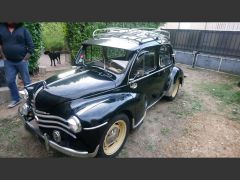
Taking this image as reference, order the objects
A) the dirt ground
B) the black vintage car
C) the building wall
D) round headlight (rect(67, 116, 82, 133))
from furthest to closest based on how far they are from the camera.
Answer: the building wall, the dirt ground, the black vintage car, round headlight (rect(67, 116, 82, 133))

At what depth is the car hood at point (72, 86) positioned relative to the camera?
10.0 feet

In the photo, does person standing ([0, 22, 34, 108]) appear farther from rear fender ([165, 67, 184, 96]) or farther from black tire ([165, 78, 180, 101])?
black tire ([165, 78, 180, 101])

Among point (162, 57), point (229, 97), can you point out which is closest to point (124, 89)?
point (162, 57)

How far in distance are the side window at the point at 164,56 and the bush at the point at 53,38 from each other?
19.5ft

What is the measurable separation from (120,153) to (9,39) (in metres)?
3.60

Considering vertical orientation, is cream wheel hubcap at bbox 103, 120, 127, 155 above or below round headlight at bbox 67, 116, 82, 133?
below

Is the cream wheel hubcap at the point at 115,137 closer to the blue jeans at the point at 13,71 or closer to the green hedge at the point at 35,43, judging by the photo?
the blue jeans at the point at 13,71

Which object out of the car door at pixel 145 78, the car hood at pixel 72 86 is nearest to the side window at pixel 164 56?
the car door at pixel 145 78

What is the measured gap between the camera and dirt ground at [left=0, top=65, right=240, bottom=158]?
3648mm

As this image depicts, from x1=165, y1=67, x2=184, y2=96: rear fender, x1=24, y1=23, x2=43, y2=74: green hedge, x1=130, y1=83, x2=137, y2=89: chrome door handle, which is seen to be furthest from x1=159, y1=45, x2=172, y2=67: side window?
x1=24, y1=23, x2=43, y2=74: green hedge

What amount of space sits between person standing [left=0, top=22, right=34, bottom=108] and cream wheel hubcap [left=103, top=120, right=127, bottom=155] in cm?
297

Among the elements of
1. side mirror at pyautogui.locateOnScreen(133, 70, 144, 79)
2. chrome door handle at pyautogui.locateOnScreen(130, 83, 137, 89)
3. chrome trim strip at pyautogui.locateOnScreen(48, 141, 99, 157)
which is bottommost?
chrome trim strip at pyautogui.locateOnScreen(48, 141, 99, 157)

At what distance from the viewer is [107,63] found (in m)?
4.03

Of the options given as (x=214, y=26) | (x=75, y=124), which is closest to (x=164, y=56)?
(x=75, y=124)
